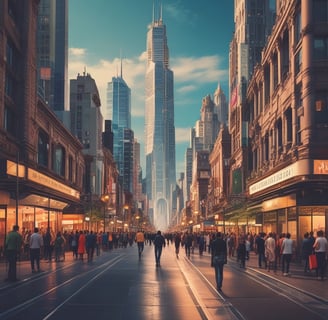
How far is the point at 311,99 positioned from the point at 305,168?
4.71 m

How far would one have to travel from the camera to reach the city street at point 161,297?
48.9ft

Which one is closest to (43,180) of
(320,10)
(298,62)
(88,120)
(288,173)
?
(288,173)

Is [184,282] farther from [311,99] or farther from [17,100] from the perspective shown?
[17,100]

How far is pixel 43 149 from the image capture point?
59.4m

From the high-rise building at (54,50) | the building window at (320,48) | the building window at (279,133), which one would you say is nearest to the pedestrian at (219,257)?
the building window at (320,48)

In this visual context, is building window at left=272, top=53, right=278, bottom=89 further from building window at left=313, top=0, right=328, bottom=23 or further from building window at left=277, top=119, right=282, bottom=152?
building window at left=313, top=0, right=328, bottom=23

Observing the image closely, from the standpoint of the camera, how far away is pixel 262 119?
58.0 m

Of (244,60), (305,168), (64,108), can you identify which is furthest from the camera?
(64,108)

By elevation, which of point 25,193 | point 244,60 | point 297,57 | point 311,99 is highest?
point 244,60

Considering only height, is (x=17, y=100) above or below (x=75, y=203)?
above

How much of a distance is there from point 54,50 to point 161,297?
521ft

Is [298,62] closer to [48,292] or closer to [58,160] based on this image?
[48,292]

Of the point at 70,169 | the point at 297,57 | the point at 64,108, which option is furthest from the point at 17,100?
the point at 64,108

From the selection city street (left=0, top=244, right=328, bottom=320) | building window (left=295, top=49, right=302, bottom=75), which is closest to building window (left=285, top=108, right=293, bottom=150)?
building window (left=295, top=49, right=302, bottom=75)
